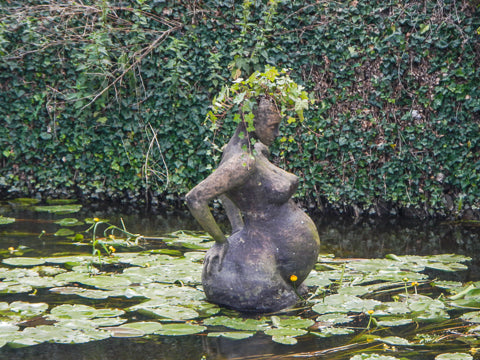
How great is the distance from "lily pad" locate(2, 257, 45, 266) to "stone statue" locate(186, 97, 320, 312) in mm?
1593

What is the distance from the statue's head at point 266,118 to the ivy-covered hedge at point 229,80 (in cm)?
336

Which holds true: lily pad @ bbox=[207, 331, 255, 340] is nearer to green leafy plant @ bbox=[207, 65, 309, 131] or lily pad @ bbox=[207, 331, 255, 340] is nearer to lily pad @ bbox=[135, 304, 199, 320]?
lily pad @ bbox=[135, 304, 199, 320]

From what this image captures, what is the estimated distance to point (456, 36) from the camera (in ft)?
22.7

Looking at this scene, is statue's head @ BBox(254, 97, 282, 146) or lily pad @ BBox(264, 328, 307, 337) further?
statue's head @ BBox(254, 97, 282, 146)

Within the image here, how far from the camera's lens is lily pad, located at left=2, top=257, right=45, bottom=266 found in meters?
4.98

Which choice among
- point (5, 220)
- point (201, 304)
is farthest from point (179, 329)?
point (5, 220)

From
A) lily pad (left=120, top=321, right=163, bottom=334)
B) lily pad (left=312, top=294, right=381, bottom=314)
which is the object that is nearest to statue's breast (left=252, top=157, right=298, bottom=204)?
lily pad (left=312, top=294, right=381, bottom=314)

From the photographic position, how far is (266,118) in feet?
13.3

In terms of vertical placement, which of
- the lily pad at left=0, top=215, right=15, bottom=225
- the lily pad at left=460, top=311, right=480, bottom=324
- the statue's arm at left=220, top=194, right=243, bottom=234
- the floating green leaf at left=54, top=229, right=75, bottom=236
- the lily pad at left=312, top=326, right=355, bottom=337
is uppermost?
the statue's arm at left=220, top=194, right=243, bottom=234

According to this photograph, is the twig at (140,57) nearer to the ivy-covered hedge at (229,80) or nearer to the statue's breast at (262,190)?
the ivy-covered hedge at (229,80)

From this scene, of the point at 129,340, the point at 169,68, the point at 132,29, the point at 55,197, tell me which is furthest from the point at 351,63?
the point at 129,340

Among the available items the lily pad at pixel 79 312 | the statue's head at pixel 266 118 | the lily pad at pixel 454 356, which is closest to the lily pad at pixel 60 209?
the lily pad at pixel 79 312

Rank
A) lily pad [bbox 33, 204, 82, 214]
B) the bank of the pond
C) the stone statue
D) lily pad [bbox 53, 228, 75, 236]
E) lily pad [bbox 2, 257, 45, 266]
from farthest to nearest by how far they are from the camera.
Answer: the bank of the pond < lily pad [bbox 33, 204, 82, 214] < lily pad [bbox 53, 228, 75, 236] < lily pad [bbox 2, 257, 45, 266] < the stone statue

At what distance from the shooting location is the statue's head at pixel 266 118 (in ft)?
13.3
